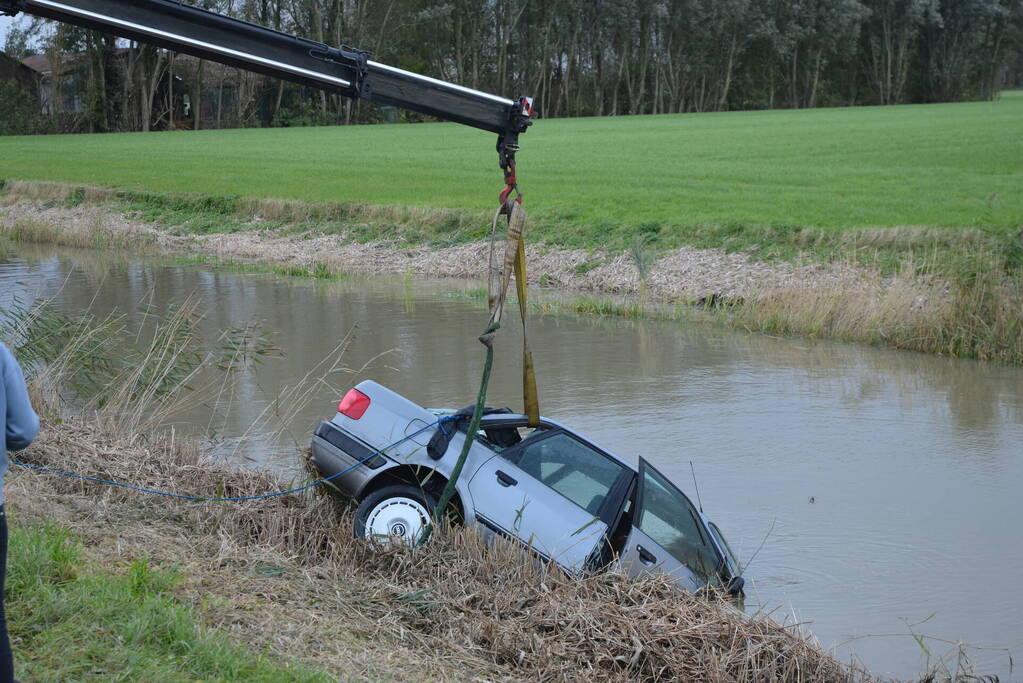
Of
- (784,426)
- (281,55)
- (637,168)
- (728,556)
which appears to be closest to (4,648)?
(281,55)

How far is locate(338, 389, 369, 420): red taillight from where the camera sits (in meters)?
7.30

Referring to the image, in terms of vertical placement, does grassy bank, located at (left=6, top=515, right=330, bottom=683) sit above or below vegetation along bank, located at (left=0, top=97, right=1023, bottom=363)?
below

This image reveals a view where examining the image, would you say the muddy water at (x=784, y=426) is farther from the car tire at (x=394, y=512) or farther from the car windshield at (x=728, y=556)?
the car tire at (x=394, y=512)

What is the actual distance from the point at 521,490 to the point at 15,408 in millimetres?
3575

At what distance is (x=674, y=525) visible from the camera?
23.8ft

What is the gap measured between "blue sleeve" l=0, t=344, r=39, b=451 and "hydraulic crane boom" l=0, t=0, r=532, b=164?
11.2 ft

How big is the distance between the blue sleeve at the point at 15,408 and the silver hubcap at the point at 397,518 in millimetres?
3122

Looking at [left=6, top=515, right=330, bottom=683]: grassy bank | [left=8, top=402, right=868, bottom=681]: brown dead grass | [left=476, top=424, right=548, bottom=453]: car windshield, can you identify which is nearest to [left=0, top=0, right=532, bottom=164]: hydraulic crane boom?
[left=476, top=424, right=548, bottom=453]: car windshield

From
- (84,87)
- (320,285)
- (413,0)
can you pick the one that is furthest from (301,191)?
(413,0)

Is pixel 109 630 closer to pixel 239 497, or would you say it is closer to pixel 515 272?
pixel 239 497

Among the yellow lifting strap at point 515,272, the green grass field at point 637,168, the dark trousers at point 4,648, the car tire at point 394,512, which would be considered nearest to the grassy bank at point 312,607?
the car tire at point 394,512

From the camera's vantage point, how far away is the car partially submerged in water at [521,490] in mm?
6887

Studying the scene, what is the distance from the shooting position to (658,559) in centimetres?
692

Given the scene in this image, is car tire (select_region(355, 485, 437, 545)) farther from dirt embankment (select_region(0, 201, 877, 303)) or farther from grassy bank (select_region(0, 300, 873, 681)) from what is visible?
dirt embankment (select_region(0, 201, 877, 303))
